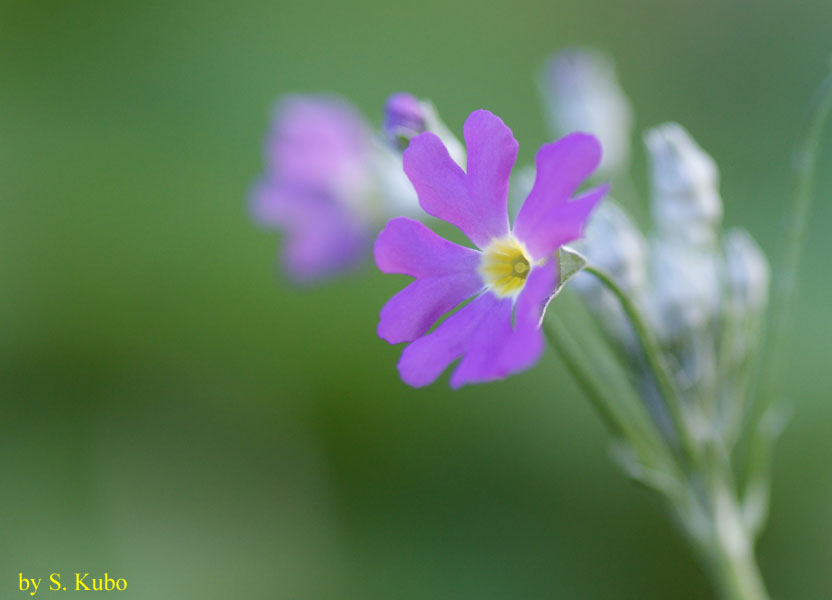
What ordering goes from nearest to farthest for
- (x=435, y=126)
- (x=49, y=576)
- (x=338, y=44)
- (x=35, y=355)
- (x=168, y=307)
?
(x=435, y=126) < (x=49, y=576) < (x=35, y=355) < (x=168, y=307) < (x=338, y=44)

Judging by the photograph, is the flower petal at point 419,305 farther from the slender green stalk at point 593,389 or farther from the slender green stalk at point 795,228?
the slender green stalk at point 795,228

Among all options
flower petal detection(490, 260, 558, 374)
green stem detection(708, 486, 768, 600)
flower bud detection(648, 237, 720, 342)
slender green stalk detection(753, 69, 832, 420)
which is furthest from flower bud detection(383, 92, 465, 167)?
green stem detection(708, 486, 768, 600)

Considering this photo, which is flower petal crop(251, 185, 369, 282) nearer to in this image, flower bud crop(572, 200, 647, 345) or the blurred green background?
the blurred green background

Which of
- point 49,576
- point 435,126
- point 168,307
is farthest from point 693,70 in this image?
point 49,576

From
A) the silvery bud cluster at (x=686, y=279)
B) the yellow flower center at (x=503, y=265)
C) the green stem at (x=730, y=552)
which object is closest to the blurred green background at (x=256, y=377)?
the green stem at (x=730, y=552)

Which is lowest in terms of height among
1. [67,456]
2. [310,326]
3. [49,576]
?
[49,576]

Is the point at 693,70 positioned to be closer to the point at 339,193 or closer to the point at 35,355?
the point at 339,193

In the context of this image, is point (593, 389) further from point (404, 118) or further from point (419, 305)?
point (404, 118)
